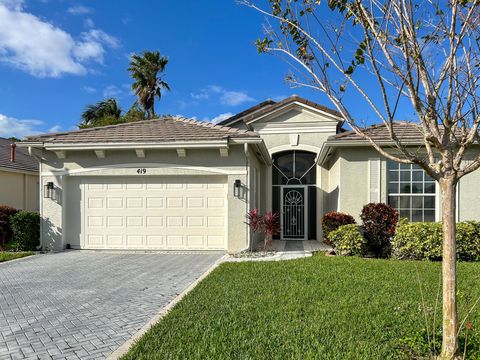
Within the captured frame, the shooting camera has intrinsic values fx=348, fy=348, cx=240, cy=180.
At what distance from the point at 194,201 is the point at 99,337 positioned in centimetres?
725

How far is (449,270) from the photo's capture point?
337 cm

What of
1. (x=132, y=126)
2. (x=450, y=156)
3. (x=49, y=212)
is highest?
(x=132, y=126)

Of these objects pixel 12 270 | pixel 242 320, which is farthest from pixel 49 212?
pixel 242 320

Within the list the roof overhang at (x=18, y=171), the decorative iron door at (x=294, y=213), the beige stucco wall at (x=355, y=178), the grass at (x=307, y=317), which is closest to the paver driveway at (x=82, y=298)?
the grass at (x=307, y=317)

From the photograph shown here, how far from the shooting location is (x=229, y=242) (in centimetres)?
1127

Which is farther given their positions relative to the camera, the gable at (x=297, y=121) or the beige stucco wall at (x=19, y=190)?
the beige stucco wall at (x=19, y=190)

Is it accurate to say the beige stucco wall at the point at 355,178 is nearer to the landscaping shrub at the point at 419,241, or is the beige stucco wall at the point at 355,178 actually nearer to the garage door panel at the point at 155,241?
the landscaping shrub at the point at 419,241

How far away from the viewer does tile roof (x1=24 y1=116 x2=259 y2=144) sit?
11281 mm

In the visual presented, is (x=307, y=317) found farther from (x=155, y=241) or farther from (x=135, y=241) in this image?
(x=135, y=241)

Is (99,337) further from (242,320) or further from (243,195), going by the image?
(243,195)

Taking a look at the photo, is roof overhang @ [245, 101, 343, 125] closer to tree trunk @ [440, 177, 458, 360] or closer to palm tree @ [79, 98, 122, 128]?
tree trunk @ [440, 177, 458, 360]

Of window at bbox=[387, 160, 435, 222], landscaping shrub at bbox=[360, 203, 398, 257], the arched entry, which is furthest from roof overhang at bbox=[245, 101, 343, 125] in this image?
landscaping shrub at bbox=[360, 203, 398, 257]

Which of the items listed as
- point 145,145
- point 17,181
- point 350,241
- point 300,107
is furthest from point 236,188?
point 17,181

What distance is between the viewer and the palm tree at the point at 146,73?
31.0 metres
